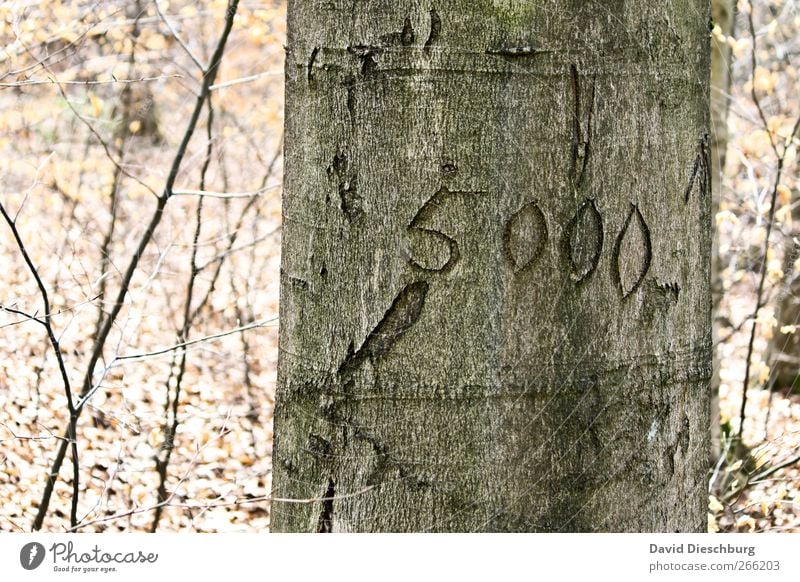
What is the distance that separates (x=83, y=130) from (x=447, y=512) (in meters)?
6.34

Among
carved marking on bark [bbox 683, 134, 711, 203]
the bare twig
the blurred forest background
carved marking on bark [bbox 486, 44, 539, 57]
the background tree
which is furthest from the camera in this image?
the background tree

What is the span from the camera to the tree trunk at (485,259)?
1.01 metres

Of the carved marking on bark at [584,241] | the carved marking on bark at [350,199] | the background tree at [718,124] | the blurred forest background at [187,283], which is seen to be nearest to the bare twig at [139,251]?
the blurred forest background at [187,283]

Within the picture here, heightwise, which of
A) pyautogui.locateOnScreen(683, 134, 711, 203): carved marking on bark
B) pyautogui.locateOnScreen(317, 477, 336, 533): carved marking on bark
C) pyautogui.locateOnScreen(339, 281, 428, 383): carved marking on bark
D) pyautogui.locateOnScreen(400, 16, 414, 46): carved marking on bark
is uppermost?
pyautogui.locateOnScreen(400, 16, 414, 46): carved marking on bark

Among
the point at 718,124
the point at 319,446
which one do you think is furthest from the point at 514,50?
the point at 718,124

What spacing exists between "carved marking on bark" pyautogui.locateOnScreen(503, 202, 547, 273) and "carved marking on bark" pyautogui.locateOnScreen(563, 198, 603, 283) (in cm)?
4

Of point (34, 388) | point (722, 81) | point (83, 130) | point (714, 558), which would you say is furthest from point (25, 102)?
point (714, 558)

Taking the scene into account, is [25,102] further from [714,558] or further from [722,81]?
[714,558]

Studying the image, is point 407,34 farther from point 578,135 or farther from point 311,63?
point 578,135

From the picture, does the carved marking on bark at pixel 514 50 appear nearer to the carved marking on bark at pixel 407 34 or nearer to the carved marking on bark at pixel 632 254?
the carved marking on bark at pixel 407 34

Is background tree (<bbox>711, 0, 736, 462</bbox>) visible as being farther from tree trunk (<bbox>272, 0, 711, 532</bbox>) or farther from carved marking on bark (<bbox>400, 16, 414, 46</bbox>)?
carved marking on bark (<bbox>400, 16, 414, 46</bbox>)

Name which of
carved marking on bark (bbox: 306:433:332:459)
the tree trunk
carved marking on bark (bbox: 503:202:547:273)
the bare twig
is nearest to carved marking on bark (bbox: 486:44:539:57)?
the tree trunk

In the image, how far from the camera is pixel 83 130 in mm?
6602

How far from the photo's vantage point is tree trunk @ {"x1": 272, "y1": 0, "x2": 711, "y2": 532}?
3.31ft
